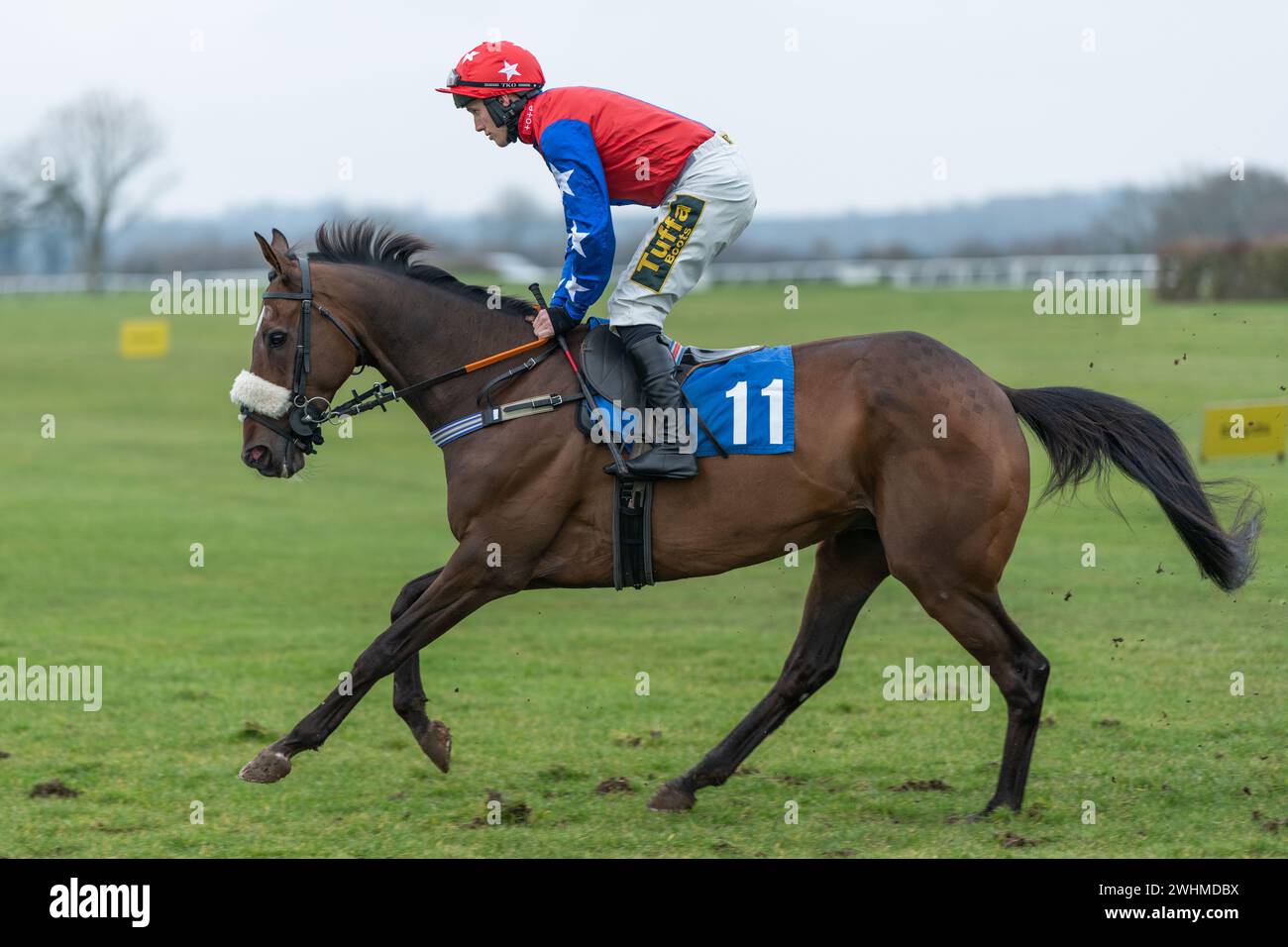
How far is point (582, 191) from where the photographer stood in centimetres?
559

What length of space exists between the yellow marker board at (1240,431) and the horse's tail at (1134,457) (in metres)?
9.83

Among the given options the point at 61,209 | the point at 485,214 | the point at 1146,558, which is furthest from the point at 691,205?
the point at 485,214

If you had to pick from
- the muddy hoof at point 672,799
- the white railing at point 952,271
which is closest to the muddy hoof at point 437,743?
the muddy hoof at point 672,799

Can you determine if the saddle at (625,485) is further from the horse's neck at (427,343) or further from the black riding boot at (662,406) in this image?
the horse's neck at (427,343)

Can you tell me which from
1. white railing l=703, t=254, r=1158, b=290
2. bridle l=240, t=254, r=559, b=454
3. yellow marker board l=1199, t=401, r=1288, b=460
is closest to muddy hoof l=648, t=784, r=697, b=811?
bridle l=240, t=254, r=559, b=454

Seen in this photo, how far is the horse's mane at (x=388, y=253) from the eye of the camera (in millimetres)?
6055

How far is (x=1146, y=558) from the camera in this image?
12734mm

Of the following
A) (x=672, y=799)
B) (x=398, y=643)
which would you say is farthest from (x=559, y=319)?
(x=672, y=799)

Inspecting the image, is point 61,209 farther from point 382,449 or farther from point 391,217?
point 391,217

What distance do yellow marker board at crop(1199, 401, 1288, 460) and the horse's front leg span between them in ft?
38.5

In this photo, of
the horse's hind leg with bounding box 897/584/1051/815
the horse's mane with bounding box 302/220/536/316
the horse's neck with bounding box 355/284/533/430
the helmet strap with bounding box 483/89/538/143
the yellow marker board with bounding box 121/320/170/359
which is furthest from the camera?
the yellow marker board with bounding box 121/320/170/359

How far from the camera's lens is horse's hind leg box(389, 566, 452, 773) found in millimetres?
5973

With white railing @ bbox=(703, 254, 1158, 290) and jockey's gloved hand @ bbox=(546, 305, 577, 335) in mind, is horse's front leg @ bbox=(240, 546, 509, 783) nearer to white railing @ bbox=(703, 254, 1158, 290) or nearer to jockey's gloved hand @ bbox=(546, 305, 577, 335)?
jockey's gloved hand @ bbox=(546, 305, 577, 335)

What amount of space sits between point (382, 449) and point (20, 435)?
5.68 metres
